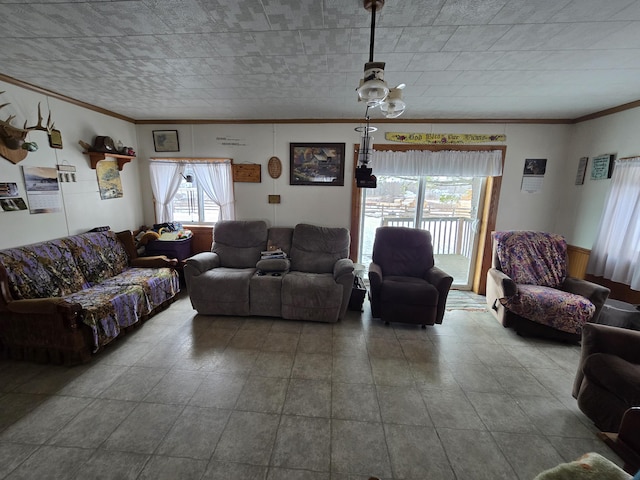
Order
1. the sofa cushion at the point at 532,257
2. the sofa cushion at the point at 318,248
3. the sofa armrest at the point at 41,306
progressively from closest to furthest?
the sofa armrest at the point at 41,306, the sofa cushion at the point at 532,257, the sofa cushion at the point at 318,248

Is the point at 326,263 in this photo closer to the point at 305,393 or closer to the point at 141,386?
the point at 305,393

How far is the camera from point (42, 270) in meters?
2.37

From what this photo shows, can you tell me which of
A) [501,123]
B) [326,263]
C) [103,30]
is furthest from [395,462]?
[501,123]

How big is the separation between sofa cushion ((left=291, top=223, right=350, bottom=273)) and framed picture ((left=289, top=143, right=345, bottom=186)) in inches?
28.2

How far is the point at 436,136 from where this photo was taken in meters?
3.49

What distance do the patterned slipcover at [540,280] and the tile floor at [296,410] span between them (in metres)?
0.29

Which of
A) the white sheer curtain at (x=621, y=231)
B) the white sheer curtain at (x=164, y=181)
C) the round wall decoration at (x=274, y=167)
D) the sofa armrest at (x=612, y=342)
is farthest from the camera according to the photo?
the white sheer curtain at (x=164, y=181)

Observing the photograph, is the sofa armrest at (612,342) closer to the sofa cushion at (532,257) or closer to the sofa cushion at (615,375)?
the sofa cushion at (615,375)

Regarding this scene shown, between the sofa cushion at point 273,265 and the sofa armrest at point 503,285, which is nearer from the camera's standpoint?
the sofa armrest at point 503,285

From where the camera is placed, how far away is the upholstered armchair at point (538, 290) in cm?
250

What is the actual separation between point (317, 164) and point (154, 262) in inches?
97.3

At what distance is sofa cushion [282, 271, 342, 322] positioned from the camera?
281 cm

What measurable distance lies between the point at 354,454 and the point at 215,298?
6.75 feet

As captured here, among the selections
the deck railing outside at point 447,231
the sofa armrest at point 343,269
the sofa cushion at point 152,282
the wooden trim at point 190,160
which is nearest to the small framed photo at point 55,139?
the wooden trim at point 190,160
